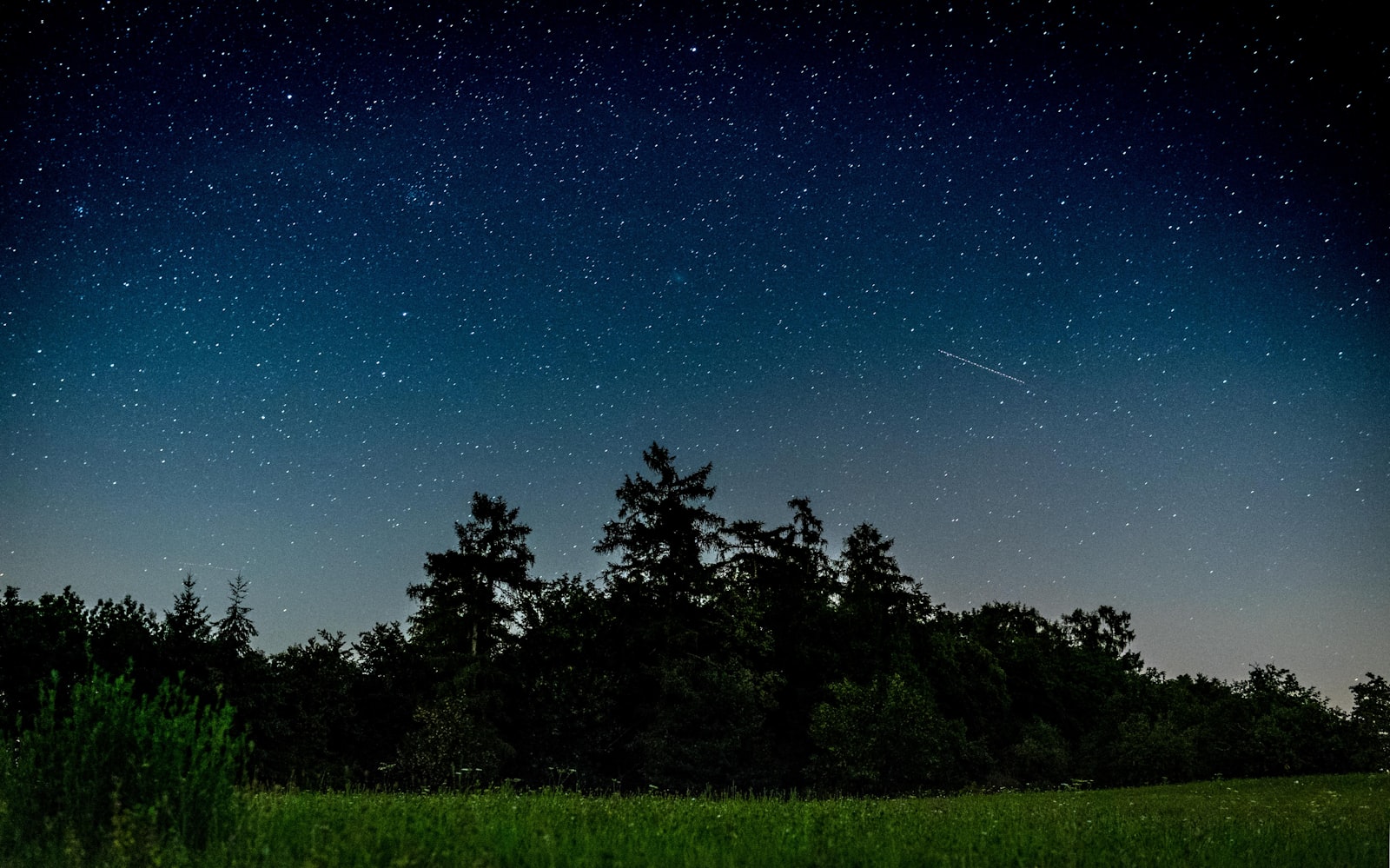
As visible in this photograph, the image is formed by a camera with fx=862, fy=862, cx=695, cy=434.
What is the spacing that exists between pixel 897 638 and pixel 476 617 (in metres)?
19.1

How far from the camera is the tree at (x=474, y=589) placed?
33.6 meters

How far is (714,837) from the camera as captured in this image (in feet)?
23.9

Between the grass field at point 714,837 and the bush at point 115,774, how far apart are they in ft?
0.92

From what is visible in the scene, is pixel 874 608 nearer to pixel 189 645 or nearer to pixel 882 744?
pixel 882 744

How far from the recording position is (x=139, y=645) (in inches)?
1027

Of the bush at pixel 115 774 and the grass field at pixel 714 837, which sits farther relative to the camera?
the bush at pixel 115 774

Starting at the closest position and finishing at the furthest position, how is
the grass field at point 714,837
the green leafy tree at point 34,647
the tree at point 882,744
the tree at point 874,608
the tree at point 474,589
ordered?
the grass field at point 714,837, the green leafy tree at point 34,647, the tree at point 882,744, the tree at point 474,589, the tree at point 874,608

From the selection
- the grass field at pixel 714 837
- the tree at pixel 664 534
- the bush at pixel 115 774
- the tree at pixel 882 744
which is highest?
the tree at pixel 664 534

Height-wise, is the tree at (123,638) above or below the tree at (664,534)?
below

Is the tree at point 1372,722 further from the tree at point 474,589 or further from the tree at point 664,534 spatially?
the tree at point 474,589

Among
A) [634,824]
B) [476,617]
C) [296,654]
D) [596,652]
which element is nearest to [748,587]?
[596,652]

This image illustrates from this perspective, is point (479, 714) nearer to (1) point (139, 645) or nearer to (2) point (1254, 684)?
(1) point (139, 645)

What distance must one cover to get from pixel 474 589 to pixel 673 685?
9.20 meters

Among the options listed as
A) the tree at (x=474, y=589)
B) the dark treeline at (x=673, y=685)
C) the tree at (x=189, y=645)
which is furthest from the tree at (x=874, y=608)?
the tree at (x=189, y=645)
